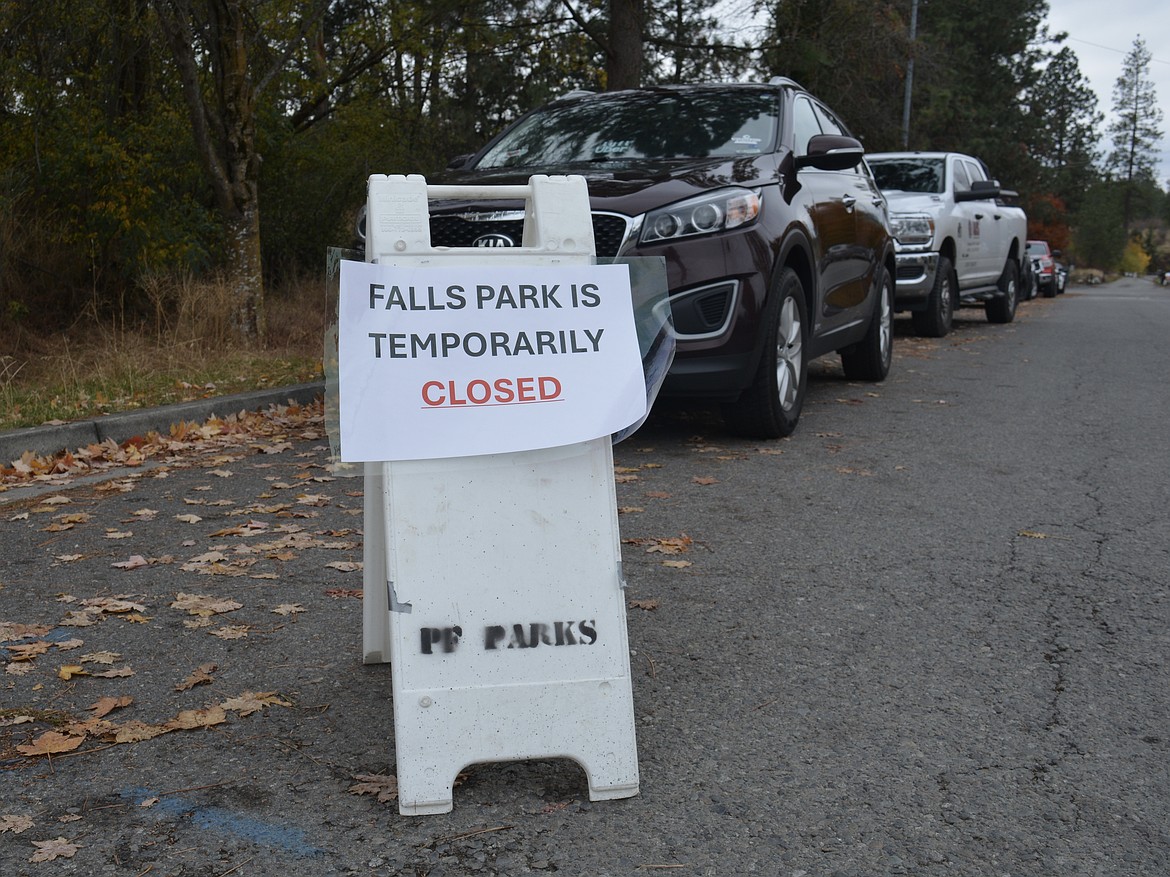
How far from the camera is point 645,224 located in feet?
19.8

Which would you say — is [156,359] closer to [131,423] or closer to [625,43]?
[131,423]

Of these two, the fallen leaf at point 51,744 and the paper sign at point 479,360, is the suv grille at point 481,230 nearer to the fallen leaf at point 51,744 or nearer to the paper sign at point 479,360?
the paper sign at point 479,360

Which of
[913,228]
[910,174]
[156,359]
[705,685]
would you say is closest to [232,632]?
[705,685]

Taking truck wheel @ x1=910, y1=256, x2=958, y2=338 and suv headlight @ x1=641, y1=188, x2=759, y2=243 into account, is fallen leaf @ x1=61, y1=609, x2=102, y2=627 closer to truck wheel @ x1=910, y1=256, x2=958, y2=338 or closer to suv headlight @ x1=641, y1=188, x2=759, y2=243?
suv headlight @ x1=641, y1=188, x2=759, y2=243

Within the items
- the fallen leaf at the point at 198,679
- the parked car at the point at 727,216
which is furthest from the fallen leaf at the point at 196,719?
the parked car at the point at 727,216

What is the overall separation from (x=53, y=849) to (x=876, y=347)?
306 inches

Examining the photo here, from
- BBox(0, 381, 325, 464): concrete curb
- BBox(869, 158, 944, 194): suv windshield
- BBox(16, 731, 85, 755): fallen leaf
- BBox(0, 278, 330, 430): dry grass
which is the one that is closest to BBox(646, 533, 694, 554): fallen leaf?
BBox(16, 731, 85, 755): fallen leaf

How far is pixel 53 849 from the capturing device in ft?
8.04

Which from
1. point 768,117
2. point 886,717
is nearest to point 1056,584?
point 886,717

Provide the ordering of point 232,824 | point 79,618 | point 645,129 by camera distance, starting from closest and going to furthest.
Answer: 1. point 232,824
2. point 79,618
3. point 645,129

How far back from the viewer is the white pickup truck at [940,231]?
44.0 feet

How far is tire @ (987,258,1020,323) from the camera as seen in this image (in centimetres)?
1748

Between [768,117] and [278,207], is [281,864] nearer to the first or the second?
[768,117]

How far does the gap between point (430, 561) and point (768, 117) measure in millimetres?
5357
